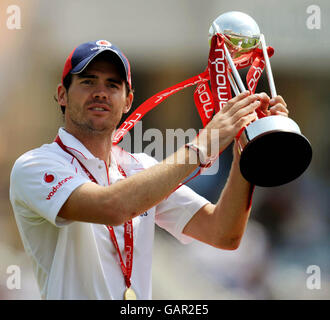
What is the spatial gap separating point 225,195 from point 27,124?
3.68 m

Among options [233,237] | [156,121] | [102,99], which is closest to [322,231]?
[156,121]

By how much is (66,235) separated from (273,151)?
84cm

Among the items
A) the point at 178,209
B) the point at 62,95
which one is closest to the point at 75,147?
the point at 62,95

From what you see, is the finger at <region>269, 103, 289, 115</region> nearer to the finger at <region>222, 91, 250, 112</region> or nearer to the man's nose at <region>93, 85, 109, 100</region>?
the finger at <region>222, 91, 250, 112</region>

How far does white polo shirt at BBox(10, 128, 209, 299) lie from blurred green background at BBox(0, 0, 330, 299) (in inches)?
106

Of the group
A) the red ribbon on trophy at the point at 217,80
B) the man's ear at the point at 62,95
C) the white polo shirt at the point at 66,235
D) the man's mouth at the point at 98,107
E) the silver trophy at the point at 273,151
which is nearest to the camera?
the silver trophy at the point at 273,151

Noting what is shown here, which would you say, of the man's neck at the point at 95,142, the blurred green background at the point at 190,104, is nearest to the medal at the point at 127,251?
the man's neck at the point at 95,142

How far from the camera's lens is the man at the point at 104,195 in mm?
2012

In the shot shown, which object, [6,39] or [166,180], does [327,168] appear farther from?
[166,180]

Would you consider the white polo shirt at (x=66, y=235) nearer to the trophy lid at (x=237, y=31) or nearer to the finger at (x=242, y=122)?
the finger at (x=242, y=122)

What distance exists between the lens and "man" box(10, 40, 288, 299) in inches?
79.2

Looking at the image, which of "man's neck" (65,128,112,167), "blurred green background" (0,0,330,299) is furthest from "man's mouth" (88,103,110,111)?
"blurred green background" (0,0,330,299)

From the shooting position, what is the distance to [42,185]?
84.0 inches

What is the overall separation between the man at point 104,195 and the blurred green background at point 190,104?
2664 mm
